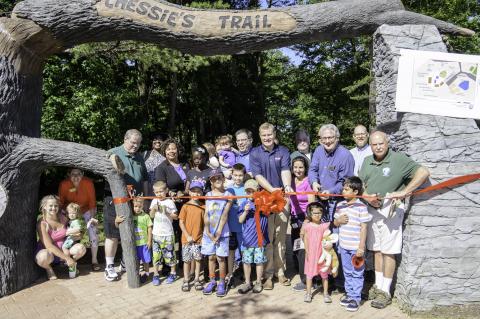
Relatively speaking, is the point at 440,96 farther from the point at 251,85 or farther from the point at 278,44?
the point at 251,85

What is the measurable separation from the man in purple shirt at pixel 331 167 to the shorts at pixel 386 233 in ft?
1.52

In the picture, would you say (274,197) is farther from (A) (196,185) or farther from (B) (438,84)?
(B) (438,84)

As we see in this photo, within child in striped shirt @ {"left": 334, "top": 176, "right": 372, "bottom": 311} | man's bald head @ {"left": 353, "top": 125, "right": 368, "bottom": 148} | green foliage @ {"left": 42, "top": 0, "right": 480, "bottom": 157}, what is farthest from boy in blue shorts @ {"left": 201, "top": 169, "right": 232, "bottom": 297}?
green foliage @ {"left": 42, "top": 0, "right": 480, "bottom": 157}

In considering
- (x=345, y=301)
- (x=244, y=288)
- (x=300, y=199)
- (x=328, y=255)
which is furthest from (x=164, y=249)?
(x=345, y=301)

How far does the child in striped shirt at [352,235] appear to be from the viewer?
418 centimetres

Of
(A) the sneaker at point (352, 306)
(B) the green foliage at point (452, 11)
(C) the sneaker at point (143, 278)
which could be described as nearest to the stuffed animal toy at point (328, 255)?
(A) the sneaker at point (352, 306)

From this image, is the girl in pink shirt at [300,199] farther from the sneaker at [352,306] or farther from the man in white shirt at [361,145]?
the man in white shirt at [361,145]

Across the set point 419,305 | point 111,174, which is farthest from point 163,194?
point 419,305

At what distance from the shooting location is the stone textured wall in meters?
4.11

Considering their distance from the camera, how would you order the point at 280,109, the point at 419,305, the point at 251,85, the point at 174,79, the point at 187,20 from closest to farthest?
1. the point at 419,305
2. the point at 187,20
3. the point at 174,79
4. the point at 251,85
5. the point at 280,109

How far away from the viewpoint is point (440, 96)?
4.23 m

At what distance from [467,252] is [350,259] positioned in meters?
1.24

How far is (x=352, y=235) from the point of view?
4238 millimetres

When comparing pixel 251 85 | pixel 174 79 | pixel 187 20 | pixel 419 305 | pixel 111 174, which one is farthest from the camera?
pixel 251 85
